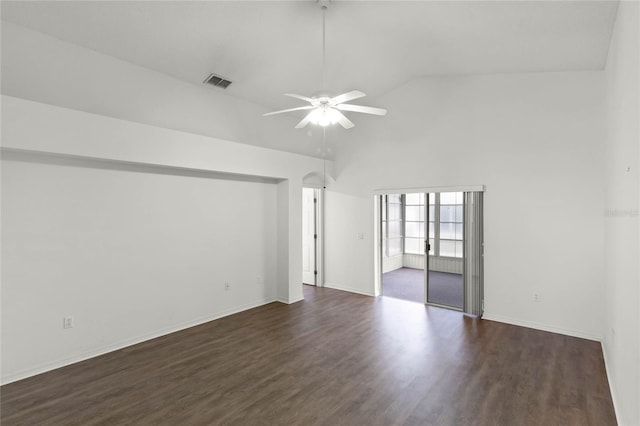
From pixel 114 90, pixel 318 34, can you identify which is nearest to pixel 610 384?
pixel 318 34

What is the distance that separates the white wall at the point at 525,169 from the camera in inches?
169

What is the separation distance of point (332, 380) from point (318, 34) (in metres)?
4.10

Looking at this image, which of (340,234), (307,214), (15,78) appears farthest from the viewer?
(307,214)

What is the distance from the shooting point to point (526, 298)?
15.5 feet

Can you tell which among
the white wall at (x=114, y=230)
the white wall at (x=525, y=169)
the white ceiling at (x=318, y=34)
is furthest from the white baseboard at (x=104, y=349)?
the white wall at (x=525, y=169)

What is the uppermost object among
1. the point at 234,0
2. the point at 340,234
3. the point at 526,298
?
the point at 234,0

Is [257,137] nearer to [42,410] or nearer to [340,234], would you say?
[340,234]

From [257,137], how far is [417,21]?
306cm

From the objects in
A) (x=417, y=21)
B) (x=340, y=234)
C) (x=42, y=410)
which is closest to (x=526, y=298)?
(x=340, y=234)

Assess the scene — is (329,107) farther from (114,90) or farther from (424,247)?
(424,247)

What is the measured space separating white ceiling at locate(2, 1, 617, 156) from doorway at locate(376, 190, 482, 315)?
84.7 inches

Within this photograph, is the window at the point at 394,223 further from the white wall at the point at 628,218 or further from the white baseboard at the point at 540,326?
the white wall at the point at 628,218

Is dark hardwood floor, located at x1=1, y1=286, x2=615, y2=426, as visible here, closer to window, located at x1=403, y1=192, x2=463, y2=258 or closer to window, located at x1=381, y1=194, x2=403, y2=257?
window, located at x1=403, y1=192, x2=463, y2=258

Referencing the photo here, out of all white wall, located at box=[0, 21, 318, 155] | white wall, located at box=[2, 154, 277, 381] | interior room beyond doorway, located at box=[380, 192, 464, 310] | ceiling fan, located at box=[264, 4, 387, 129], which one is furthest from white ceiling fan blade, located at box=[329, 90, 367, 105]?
interior room beyond doorway, located at box=[380, 192, 464, 310]
